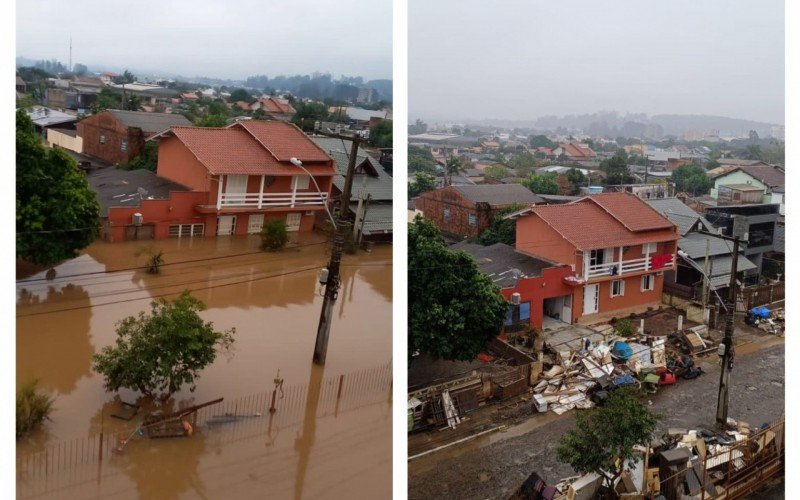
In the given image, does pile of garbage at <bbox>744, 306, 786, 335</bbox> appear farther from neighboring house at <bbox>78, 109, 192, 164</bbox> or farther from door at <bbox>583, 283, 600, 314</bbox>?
neighboring house at <bbox>78, 109, 192, 164</bbox>

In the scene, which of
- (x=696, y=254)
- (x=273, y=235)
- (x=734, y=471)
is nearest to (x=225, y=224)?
(x=273, y=235)

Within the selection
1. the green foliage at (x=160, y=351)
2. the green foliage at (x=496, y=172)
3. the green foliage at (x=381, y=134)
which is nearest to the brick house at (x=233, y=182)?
the green foliage at (x=381, y=134)

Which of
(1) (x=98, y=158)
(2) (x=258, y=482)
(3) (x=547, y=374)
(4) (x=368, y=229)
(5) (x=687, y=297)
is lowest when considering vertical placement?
(2) (x=258, y=482)

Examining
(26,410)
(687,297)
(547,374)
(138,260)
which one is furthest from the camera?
(687,297)

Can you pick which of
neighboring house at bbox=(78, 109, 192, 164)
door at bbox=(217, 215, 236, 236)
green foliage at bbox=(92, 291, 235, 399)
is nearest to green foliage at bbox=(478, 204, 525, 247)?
door at bbox=(217, 215, 236, 236)

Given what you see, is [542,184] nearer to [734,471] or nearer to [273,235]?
[273,235]

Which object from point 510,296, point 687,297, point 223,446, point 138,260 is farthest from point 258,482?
point 687,297
